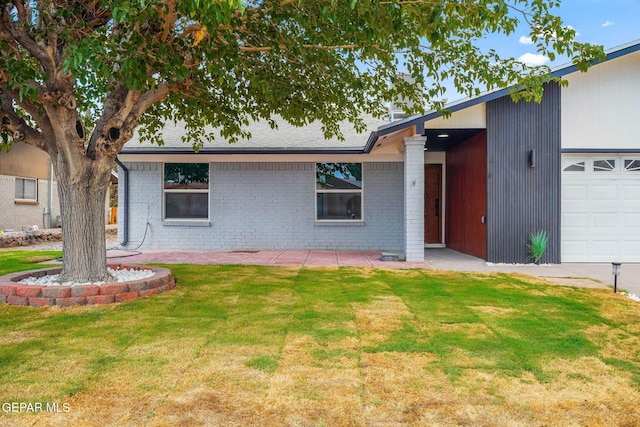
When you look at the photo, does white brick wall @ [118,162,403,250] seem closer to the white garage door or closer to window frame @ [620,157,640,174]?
the white garage door

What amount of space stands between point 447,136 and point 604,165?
127 inches

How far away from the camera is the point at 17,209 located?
17.0 meters

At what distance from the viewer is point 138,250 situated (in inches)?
451

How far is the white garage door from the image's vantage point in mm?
9180

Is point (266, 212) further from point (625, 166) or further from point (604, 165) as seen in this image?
point (625, 166)

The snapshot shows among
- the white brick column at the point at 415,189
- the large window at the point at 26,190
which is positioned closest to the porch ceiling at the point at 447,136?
the white brick column at the point at 415,189

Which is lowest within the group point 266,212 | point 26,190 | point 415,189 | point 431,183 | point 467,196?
point 266,212

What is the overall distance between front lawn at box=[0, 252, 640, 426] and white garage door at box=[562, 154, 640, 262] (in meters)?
3.77

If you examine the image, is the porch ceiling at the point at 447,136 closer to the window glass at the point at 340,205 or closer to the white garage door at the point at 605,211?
the white garage door at the point at 605,211

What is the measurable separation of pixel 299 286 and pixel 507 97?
19.2 ft

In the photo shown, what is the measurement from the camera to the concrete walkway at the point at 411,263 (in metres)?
7.34

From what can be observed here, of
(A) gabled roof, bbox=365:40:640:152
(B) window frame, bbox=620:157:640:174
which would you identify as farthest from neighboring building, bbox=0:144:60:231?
(B) window frame, bbox=620:157:640:174

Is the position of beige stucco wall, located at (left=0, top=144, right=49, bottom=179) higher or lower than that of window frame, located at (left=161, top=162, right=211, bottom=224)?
higher

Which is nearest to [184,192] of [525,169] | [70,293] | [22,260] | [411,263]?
[22,260]
